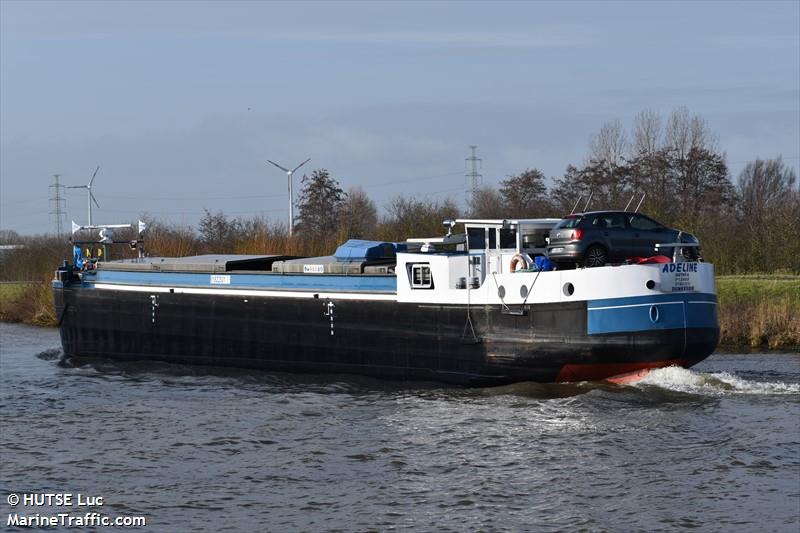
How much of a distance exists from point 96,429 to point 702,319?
13.3m

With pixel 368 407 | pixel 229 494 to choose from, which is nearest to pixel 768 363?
pixel 368 407

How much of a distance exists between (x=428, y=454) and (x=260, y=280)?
12.7m

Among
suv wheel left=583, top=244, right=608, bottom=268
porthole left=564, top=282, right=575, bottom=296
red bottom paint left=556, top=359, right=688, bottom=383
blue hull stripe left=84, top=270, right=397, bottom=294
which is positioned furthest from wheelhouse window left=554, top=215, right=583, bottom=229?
blue hull stripe left=84, top=270, right=397, bottom=294

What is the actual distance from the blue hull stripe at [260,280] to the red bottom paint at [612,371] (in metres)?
5.33

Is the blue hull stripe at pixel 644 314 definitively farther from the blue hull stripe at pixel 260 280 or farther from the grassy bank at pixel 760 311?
the grassy bank at pixel 760 311

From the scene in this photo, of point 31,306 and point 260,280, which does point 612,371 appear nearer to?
point 260,280

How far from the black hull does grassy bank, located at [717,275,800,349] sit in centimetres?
874

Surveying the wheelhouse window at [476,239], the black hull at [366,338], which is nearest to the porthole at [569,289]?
the black hull at [366,338]

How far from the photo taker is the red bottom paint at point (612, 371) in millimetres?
24797

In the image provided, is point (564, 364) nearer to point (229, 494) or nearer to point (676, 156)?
point (229, 494)

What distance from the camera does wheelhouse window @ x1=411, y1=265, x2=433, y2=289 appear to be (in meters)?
27.7

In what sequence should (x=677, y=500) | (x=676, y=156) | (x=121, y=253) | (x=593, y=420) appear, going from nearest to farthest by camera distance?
(x=677, y=500) < (x=593, y=420) < (x=121, y=253) < (x=676, y=156)

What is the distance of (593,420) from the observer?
885 inches

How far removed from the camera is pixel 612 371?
25078mm
